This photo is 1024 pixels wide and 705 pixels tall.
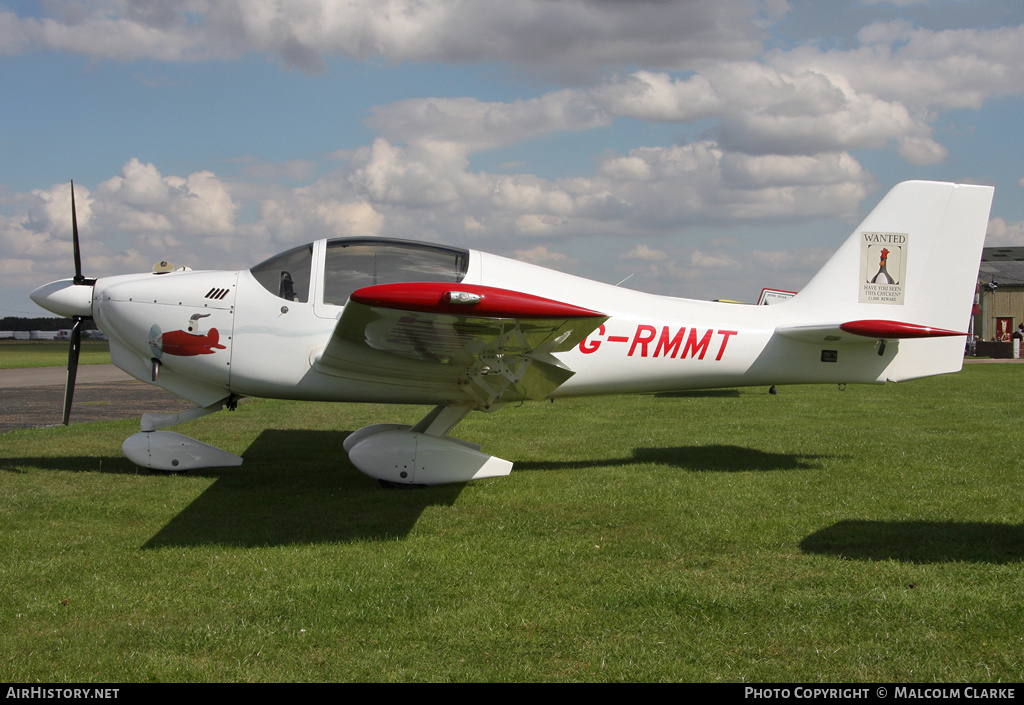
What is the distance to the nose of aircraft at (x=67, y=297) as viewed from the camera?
6.83 metres

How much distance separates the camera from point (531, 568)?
174 inches

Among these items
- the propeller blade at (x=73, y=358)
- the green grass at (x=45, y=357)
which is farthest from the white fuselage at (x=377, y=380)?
the green grass at (x=45, y=357)

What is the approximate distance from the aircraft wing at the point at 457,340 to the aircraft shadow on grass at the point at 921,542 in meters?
2.19

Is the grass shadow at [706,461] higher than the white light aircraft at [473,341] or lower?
lower

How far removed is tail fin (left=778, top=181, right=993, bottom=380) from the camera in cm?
743

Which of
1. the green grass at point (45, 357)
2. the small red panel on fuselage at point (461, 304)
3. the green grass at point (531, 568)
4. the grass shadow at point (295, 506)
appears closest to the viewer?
the green grass at point (531, 568)

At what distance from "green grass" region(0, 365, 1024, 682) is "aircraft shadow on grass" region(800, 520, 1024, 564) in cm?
2

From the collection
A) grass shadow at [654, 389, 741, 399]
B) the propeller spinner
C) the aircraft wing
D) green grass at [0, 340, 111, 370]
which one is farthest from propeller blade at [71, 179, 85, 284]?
grass shadow at [654, 389, 741, 399]

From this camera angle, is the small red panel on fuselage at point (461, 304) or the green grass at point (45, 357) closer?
the small red panel on fuselage at point (461, 304)

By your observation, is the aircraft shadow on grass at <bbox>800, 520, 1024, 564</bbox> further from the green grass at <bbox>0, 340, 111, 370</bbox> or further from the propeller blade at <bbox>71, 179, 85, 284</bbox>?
the green grass at <bbox>0, 340, 111, 370</bbox>

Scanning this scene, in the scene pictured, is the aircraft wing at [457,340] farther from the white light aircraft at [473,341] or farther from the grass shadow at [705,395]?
the grass shadow at [705,395]

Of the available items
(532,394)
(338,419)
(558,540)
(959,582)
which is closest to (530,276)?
(532,394)

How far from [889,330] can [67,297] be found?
7756mm

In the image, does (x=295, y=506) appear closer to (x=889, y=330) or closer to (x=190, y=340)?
(x=190, y=340)
